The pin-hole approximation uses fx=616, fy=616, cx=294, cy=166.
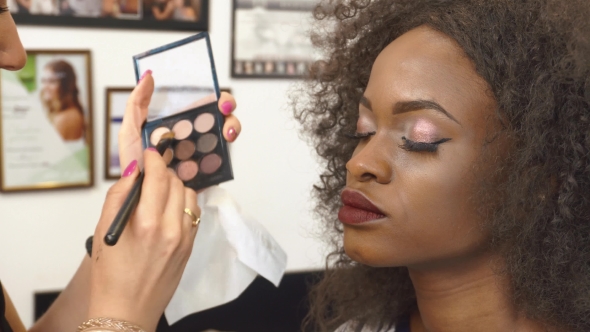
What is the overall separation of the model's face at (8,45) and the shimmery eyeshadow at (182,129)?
0.79 ft

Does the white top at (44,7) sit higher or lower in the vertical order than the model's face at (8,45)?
higher

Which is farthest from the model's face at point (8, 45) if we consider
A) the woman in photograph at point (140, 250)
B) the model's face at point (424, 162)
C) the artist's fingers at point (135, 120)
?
the model's face at point (424, 162)

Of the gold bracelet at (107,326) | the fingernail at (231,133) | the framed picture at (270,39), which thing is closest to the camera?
the gold bracelet at (107,326)

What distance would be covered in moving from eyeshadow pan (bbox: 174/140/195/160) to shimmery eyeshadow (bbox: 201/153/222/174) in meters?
0.03

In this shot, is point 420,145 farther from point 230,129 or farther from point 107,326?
point 107,326

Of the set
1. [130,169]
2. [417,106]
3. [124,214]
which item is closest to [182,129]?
[130,169]

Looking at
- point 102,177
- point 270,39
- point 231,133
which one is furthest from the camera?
point 270,39

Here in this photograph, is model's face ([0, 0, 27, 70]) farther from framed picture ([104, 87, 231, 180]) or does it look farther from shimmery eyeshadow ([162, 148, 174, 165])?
framed picture ([104, 87, 231, 180])

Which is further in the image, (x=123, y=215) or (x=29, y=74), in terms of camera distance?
(x=29, y=74)

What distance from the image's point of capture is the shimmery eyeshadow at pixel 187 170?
3.07 ft

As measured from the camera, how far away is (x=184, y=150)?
3.10 feet

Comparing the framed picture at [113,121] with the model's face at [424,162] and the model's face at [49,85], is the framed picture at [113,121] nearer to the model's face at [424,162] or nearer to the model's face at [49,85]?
the model's face at [49,85]

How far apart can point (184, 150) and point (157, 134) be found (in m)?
0.05

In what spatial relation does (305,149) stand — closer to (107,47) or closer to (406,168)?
(107,47)
